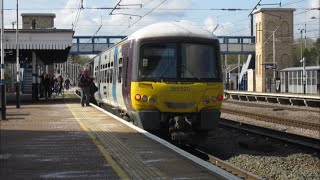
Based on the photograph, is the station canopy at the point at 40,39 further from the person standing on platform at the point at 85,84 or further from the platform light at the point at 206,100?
the platform light at the point at 206,100

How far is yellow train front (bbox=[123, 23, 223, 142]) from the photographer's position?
41.2 ft

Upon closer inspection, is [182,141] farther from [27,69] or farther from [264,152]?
[27,69]

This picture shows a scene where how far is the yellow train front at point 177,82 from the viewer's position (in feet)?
41.2

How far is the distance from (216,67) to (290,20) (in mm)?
52018

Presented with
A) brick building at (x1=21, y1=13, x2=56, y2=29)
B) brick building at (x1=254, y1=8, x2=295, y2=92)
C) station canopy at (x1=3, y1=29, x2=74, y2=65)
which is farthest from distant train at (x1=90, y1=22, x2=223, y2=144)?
brick building at (x1=21, y1=13, x2=56, y2=29)

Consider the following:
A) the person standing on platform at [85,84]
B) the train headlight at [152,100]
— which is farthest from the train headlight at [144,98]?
the person standing on platform at [85,84]

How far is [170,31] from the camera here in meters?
13.1

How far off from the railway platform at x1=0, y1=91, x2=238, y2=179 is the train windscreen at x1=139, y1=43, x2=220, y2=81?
1.53m

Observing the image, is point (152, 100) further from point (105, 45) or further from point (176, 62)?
point (105, 45)

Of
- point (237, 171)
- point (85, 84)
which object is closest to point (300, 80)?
point (85, 84)

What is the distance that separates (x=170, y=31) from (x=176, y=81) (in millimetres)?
1323

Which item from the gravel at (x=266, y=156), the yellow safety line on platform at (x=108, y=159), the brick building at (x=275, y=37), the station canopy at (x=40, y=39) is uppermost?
the brick building at (x=275, y=37)

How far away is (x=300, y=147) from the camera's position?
13.9 m

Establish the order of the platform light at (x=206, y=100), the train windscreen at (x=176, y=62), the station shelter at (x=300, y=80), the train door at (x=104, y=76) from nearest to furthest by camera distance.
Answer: the platform light at (x=206, y=100) → the train windscreen at (x=176, y=62) → the train door at (x=104, y=76) → the station shelter at (x=300, y=80)
